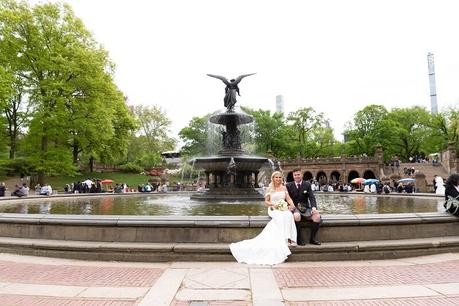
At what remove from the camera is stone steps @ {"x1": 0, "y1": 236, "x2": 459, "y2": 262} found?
7027 millimetres

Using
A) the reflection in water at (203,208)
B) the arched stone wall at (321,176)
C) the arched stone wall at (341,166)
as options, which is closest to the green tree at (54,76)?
the reflection in water at (203,208)

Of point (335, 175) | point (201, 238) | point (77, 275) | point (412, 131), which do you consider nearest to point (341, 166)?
point (335, 175)

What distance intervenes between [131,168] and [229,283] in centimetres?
6184

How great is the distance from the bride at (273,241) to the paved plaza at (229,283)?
22cm

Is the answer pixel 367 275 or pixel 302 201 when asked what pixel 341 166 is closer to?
pixel 302 201

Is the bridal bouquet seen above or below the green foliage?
below

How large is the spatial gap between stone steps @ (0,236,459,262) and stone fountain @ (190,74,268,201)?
9.50 metres

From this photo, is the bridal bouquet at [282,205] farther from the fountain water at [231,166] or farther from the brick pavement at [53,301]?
the fountain water at [231,166]

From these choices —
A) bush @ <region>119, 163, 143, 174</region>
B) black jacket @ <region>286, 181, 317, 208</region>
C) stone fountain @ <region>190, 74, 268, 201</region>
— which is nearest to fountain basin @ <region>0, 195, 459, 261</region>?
black jacket @ <region>286, 181, 317, 208</region>

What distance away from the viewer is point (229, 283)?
18.5ft

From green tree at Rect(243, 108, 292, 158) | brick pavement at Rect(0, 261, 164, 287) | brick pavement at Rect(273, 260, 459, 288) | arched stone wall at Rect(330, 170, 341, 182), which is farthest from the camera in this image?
green tree at Rect(243, 108, 292, 158)

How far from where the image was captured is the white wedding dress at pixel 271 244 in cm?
684

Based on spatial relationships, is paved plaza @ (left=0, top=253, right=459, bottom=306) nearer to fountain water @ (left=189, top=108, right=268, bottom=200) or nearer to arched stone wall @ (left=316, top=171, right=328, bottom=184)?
fountain water @ (left=189, top=108, right=268, bottom=200)

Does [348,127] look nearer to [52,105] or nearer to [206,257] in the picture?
[52,105]
